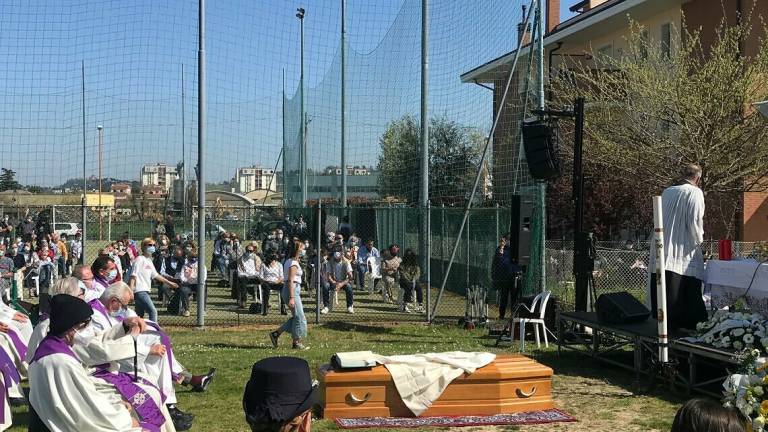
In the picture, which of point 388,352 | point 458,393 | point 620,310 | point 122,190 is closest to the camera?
point 458,393

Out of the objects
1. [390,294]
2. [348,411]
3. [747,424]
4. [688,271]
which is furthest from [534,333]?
[747,424]

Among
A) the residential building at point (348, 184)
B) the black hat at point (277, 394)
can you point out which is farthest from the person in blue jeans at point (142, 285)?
the residential building at point (348, 184)

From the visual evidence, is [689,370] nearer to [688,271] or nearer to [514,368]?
[688,271]

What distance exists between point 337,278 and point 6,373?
11.8 meters

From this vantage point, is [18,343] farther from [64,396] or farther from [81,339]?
[64,396]

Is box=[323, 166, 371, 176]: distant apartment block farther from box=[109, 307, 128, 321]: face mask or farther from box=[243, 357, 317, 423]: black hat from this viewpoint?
box=[243, 357, 317, 423]: black hat

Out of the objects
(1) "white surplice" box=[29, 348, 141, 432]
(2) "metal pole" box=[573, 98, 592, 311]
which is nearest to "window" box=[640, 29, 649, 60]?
(2) "metal pole" box=[573, 98, 592, 311]

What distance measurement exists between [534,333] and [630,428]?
5083 mm

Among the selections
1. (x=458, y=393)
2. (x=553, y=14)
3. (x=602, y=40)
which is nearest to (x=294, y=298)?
(x=458, y=393)

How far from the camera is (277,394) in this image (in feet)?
13.4

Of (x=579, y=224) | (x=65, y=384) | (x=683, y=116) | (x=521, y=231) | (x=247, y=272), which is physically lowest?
(x=247, y=272)

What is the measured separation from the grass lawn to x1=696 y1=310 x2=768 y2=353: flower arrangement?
0.83 meters

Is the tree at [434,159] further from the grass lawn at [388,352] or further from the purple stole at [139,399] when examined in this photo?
the purple stole at [139,399]

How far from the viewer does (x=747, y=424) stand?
393cm
